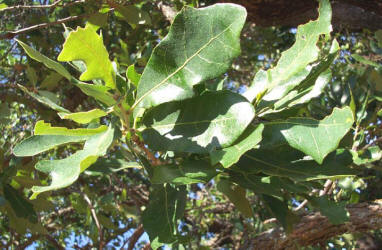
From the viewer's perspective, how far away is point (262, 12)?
3.78 metres

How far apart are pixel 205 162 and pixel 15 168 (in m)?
1.07

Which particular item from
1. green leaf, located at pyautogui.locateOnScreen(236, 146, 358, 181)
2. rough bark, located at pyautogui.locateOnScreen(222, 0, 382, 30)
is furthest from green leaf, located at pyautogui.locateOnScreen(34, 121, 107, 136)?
rough bark, located at pyautogui.locateOnScreen(222, 0, 382, 30)

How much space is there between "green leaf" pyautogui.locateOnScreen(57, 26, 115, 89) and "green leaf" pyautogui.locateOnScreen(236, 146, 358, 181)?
1.28ft

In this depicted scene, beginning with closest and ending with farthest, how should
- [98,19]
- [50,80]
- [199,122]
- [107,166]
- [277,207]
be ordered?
[199,122], [107,166], [277,207], [98,19], [50,80]

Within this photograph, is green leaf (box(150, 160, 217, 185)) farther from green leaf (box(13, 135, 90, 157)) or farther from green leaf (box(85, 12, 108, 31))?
green leaf (box(85, 12, 108, 31))

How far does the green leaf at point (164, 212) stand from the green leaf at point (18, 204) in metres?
0.82

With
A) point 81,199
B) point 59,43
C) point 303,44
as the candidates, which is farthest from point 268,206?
point 59,43

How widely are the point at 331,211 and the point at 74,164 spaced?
0.83 metres

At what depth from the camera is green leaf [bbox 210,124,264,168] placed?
0.92 m

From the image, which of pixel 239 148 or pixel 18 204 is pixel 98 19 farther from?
pixel 239 148

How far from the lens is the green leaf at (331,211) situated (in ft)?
4.65

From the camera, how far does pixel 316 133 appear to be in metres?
0.99

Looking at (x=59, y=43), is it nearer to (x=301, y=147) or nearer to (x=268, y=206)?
(x=268, y=206)

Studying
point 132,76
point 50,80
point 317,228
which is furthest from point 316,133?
point 50,80
